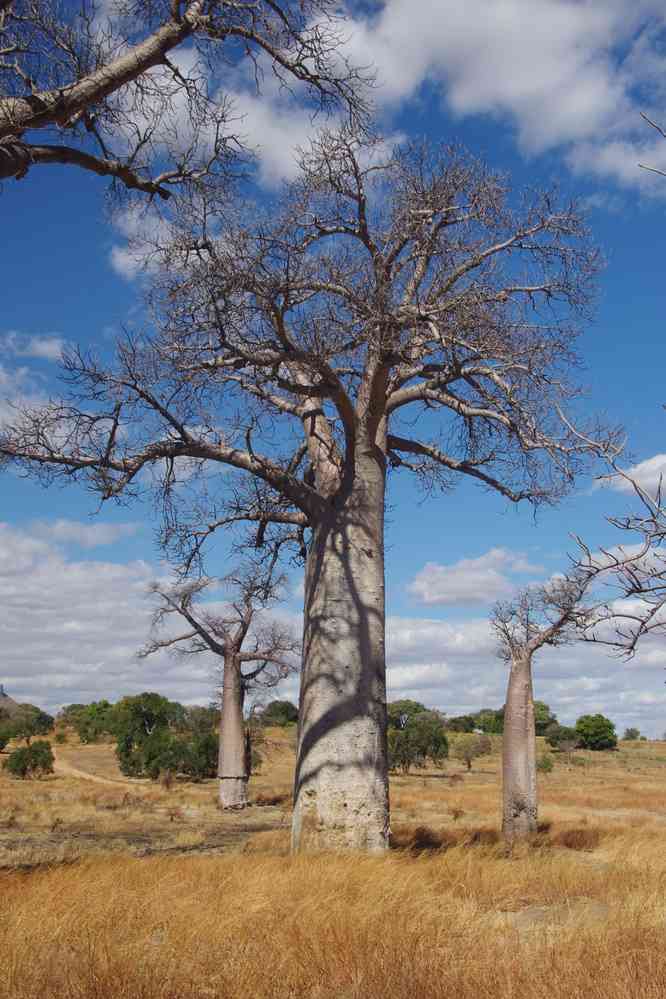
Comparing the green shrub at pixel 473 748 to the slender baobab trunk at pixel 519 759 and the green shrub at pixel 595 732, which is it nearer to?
the green shrub at pixel 595 732

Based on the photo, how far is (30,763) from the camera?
26.8m

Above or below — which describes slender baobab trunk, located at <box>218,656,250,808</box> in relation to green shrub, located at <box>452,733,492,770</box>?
above

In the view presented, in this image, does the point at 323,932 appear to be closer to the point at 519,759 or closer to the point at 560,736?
the point at 519,759

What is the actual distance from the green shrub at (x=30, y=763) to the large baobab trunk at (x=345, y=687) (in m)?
22.3

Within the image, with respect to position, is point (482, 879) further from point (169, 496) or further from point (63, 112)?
point (63, 112)

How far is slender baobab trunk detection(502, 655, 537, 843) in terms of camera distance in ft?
34.3

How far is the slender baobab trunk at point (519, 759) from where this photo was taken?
10.5m

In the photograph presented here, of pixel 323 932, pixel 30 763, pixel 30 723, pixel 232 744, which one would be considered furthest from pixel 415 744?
pixel 323 932

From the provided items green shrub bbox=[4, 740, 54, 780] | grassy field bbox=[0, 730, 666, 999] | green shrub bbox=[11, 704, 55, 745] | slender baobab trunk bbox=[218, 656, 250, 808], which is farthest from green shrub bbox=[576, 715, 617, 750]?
grassy field bbox=[0, 730, 666, 999]

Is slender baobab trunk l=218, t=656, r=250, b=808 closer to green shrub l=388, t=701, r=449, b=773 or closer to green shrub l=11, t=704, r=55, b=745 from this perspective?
green shrub l=11, t=704, r=55, b=745

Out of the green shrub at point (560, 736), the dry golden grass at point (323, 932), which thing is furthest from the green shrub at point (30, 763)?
the green shrub at point (560, 736)

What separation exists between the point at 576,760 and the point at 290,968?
40.6 meters

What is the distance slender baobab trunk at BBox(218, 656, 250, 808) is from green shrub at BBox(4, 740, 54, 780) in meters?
11.5

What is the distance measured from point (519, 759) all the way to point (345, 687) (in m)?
4.83
